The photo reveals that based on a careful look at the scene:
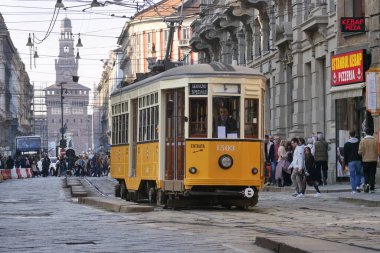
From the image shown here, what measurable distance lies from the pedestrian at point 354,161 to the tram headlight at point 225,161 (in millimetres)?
6472

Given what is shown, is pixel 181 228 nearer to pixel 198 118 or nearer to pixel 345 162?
pixel 198 118

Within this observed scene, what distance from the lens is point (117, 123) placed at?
1046 inches

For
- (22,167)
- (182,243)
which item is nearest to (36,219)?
(182,243)

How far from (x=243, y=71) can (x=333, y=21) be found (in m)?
14.2

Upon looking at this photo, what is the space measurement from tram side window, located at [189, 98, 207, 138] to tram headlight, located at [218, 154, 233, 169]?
561 mm

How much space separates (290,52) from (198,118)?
20.6 metres

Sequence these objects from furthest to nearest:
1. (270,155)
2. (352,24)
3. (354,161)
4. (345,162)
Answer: (270,155), (352,24), (345,162), (354,161)

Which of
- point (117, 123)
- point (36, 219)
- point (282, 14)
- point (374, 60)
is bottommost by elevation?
point (36, 219)

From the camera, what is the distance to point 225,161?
65.6 ft

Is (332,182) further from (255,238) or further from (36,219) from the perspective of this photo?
(255,238)

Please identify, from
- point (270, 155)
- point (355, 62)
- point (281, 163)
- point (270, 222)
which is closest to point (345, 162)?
point (355, 62)

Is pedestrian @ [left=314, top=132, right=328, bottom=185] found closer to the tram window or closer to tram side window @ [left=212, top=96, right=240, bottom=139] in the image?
the tram window

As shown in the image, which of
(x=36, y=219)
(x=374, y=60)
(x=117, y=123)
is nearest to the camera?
(x=36, y=219)

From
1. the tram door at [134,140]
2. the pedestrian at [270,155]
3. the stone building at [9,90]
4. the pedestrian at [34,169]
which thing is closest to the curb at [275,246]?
the tram door at [134,140]
